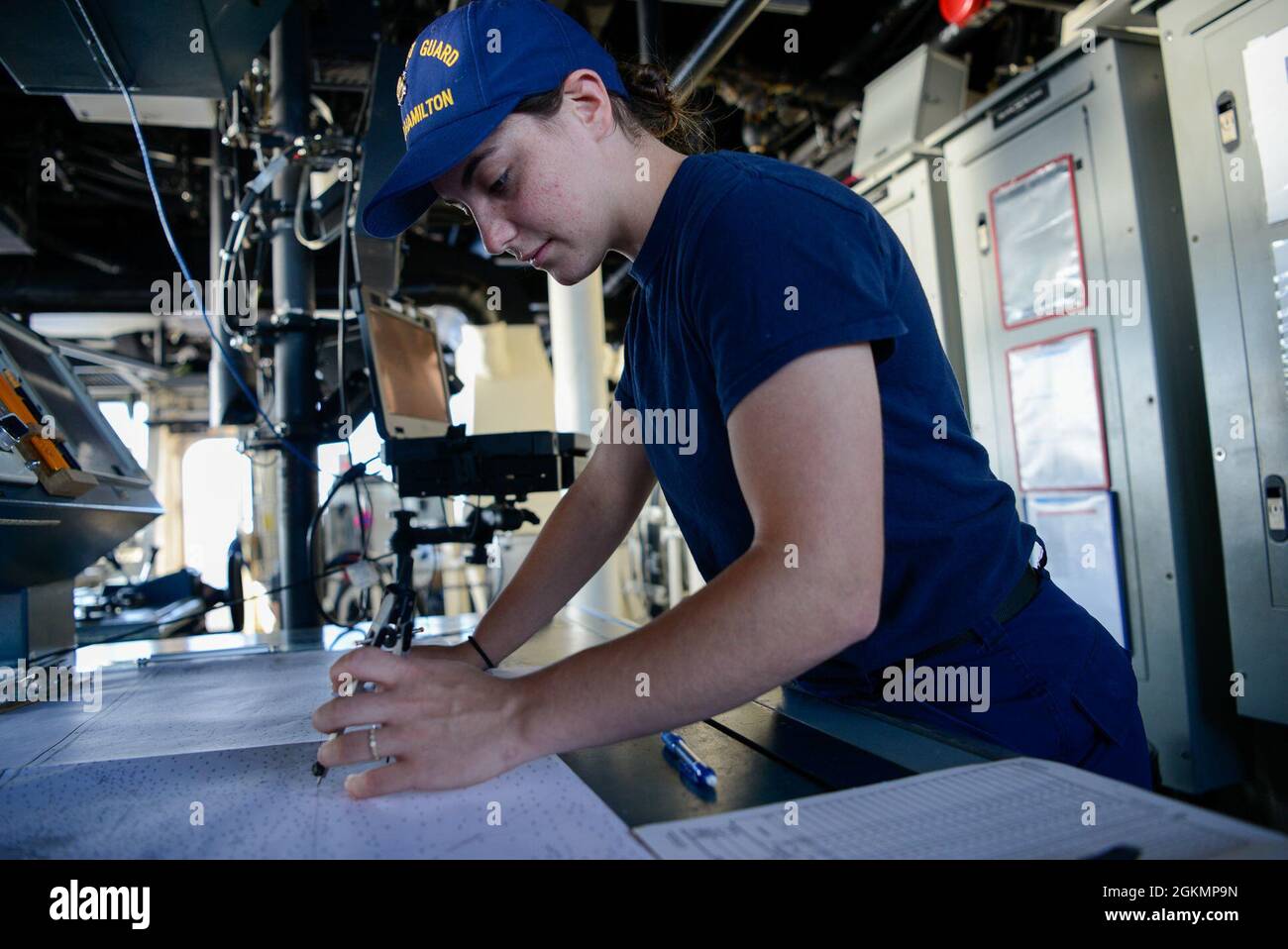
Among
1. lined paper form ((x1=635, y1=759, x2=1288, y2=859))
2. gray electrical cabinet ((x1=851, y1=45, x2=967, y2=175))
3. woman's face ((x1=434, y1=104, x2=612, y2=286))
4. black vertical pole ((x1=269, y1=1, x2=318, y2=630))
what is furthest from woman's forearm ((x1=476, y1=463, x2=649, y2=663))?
gray electrical cabinet ((x1=851, y1=45, x2=967, y2=175))

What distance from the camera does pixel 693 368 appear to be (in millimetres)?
825

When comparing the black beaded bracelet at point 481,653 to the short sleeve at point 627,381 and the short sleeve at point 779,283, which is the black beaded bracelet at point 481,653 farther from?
the short sleeve at point 779,283

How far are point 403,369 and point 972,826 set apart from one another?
1.60 m

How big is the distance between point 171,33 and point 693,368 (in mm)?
1177

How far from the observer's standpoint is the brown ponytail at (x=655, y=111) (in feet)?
3.09

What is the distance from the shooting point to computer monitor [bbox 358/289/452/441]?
5.51ft

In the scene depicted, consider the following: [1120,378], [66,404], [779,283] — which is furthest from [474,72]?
[1120,378]
